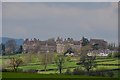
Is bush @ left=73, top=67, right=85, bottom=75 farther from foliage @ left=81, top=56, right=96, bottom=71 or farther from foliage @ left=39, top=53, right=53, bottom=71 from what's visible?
foliage @ left=39, top=53, right=53, bottom=71

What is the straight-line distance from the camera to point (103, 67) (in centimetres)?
2072

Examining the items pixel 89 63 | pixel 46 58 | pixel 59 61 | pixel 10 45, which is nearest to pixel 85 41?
pixel 89 63

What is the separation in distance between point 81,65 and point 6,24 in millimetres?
6638

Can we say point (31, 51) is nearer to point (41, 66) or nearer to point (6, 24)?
point (41, 66)

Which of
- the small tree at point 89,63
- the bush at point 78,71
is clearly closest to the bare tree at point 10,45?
the bush at point 78,71

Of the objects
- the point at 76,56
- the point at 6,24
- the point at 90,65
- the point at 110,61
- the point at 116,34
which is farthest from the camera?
the point at 76,56

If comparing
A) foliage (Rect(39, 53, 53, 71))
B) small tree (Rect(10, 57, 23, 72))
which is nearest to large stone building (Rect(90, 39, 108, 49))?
foliage (Rect(39, 53, 53, 71))

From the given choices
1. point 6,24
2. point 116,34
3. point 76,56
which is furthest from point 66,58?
point 116,34

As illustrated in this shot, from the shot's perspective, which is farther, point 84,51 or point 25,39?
point 84,51

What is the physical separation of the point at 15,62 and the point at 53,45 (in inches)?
148

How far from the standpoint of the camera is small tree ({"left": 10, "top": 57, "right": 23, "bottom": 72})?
2163 cm

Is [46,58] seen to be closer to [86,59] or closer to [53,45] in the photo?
[53,45]

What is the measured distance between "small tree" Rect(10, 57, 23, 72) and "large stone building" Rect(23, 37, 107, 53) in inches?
44.5

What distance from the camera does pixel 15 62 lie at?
855 inches
